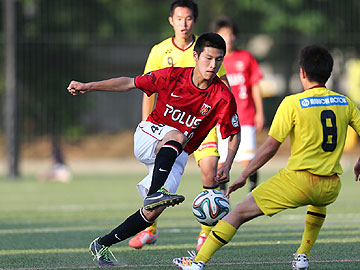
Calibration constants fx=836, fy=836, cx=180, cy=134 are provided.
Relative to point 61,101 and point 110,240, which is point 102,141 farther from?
point 110,240

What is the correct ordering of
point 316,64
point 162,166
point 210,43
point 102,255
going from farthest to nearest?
point 102,255 → point 210,43 → point 162,166 → point 316,64

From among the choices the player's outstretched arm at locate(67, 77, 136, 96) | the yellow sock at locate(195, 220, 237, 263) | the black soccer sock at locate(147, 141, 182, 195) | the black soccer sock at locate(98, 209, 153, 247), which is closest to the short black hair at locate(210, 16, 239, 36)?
the player's outstretched arm at locate(67, 77, 136, 96)

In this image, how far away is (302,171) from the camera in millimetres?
5930

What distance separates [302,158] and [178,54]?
8.94ft

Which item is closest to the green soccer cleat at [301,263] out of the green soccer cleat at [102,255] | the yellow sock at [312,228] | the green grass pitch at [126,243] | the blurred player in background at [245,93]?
the yellow sock at [312,228]

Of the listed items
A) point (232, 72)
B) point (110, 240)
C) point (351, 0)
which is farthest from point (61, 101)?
point (110, 240)

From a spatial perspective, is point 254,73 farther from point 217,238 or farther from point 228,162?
point 217,238

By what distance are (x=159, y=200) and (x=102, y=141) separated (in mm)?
23265

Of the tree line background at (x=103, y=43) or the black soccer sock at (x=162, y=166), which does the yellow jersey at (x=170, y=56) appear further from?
the tree line background at (x=103, y=43)

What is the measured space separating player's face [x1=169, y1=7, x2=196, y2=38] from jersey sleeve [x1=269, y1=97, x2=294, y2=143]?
2.49 meters

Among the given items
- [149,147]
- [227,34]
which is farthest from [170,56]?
[227,34]

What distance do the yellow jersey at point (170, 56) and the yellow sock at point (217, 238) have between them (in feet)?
8.78

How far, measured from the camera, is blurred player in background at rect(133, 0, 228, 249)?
26.4 ft

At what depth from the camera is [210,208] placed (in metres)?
6.61
